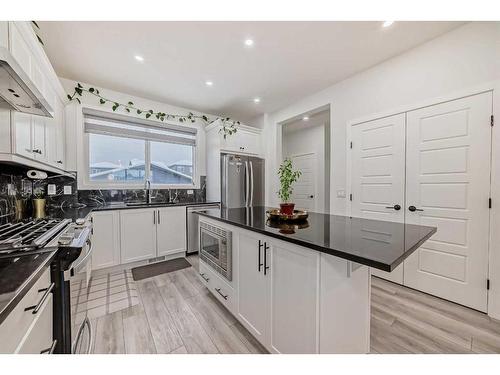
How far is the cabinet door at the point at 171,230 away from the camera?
10.1ft

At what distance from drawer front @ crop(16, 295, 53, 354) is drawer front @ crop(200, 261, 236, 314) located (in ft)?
3.69

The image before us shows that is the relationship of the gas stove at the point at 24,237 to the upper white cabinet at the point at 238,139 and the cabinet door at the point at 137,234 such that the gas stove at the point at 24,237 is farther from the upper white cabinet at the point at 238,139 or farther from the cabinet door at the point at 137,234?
the upper white cabinet at the point at 238,139

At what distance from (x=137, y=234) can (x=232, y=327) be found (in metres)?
1.99

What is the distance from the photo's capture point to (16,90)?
50.1 inches

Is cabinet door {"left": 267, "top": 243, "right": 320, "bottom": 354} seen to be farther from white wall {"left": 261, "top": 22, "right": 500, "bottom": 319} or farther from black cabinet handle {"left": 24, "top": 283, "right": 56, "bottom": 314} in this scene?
white wall {"left": 261, "top": 22, "right": 500, "bottom": 319}

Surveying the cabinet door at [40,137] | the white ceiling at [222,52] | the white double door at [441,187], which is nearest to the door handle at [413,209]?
the white double door at [441,187]

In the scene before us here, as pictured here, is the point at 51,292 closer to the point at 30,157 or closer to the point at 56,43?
the point at 30,157

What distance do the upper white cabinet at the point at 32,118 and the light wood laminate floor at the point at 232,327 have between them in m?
1.54

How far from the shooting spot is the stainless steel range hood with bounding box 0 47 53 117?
1.07 metres

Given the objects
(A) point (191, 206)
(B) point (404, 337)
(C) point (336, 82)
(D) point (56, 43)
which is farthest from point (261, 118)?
(B) point (404, 337)

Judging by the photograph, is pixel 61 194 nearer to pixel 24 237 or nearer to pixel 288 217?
pixel 24 237

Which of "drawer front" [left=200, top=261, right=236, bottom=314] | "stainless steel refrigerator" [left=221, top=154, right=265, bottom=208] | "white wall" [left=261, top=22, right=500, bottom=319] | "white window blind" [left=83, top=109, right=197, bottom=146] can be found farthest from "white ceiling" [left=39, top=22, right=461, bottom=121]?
"drawer front" [left=200, top=261, right=236, bottom=314]

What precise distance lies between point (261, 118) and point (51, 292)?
4171 mm

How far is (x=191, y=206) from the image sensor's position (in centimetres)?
339
